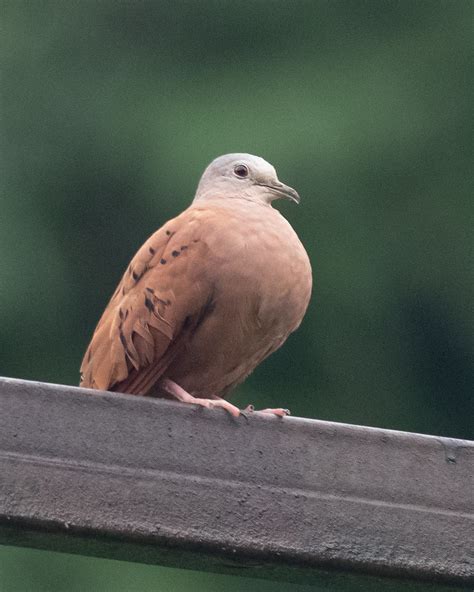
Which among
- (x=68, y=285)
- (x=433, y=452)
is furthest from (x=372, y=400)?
(x=433, y=452)

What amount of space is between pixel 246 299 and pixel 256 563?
1.08 meters

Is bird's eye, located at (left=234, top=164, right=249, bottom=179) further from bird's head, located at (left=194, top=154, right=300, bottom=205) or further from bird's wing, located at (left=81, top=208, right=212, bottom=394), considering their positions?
bird's wing, located at (left=81, top=208, right=212, bottom=394)

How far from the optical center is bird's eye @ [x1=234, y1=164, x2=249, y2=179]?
14.8 feet

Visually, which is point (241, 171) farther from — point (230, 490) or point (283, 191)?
point (230, 490)

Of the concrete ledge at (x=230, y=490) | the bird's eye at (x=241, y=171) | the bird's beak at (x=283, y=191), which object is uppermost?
the bird's eye at (x=241, y=171)

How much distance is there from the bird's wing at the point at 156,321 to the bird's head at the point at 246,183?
389 millimetres

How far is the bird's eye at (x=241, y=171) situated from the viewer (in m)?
4.50

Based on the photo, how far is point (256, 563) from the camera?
116 inches

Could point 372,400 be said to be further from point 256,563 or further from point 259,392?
point 256,563

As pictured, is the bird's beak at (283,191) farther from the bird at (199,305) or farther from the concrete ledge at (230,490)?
the concrete ledge at (230,490)

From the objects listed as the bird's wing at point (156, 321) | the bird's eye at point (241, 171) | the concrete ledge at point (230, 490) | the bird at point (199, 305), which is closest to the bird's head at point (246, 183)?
the bird's eye at point (241, 171)

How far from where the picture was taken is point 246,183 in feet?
14.6

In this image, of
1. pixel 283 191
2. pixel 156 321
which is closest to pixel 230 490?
pixel 156 321

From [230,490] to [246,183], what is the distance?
164cm
